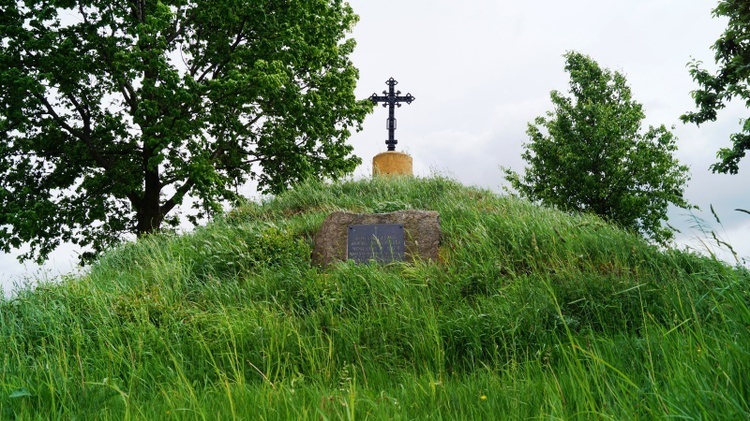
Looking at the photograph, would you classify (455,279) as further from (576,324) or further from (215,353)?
(215,353)

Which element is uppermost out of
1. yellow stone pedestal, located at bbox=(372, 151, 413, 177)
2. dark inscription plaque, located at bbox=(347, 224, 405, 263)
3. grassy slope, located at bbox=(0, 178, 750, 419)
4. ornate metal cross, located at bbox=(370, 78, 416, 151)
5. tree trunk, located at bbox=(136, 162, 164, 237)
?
ornate metal cross, located at bbox=(370, 78, 416, 151)

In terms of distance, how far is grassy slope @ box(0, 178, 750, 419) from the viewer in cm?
326

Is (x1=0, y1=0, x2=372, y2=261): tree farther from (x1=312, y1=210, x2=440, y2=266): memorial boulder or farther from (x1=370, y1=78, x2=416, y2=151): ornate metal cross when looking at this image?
(x1=312, y1=210, x2=440, y2=266): memorial boulder

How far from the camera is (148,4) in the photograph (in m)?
16.5

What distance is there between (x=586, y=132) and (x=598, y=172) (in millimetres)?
1566

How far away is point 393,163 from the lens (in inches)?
655

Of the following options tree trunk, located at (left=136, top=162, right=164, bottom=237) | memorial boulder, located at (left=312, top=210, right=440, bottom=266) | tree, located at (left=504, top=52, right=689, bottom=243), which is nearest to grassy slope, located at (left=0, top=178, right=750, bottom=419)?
memorial boulder, located at (left=312, top=210, right=440, bottom=266)

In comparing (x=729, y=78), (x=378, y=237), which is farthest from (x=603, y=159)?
(x=378, y=237)

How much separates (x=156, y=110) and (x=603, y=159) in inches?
610

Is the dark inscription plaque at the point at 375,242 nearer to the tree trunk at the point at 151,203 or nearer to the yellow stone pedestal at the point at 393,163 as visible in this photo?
the yellow stone pedestal at the point at 393,163

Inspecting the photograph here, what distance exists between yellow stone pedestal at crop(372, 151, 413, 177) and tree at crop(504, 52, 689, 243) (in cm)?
644

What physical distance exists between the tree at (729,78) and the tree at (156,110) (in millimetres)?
10112

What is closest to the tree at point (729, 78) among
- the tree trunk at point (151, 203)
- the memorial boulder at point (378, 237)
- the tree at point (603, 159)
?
the tree at point (603, 159)

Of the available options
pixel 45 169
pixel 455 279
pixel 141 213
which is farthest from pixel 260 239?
pixel 45 169
